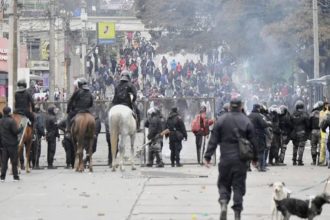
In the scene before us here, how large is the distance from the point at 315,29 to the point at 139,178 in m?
25.0

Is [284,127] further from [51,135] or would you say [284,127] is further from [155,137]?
[51,135]

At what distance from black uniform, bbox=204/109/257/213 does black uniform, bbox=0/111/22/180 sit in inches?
323

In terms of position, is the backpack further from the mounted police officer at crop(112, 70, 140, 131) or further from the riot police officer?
the mounted police officer at crop(112, 70, 140, 131)

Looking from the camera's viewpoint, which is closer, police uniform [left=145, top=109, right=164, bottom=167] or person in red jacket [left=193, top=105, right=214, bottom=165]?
police uniform [left=145, top=109, right=164, bottom=167]

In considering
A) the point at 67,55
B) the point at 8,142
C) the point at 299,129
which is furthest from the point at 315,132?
the point at 67,55

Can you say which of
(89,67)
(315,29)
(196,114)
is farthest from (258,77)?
(196,114)

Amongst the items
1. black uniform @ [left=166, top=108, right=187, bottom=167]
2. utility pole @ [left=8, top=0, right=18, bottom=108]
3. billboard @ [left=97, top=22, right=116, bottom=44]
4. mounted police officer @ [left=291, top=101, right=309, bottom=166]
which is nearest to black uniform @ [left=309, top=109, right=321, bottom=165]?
mounted police officer @ [left=291, top=101, right=309, bottom=166]

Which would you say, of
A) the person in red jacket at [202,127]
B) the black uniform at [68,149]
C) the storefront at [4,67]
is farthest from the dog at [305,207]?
the storefront at [4,67]

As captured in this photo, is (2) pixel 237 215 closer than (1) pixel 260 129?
Yes

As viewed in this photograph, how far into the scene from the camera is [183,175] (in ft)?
74.3

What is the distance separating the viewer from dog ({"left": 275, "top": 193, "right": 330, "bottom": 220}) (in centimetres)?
1369

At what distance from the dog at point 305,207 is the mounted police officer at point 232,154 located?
66cm

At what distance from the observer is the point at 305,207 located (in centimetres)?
1370

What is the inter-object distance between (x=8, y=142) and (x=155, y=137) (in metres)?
6.53
